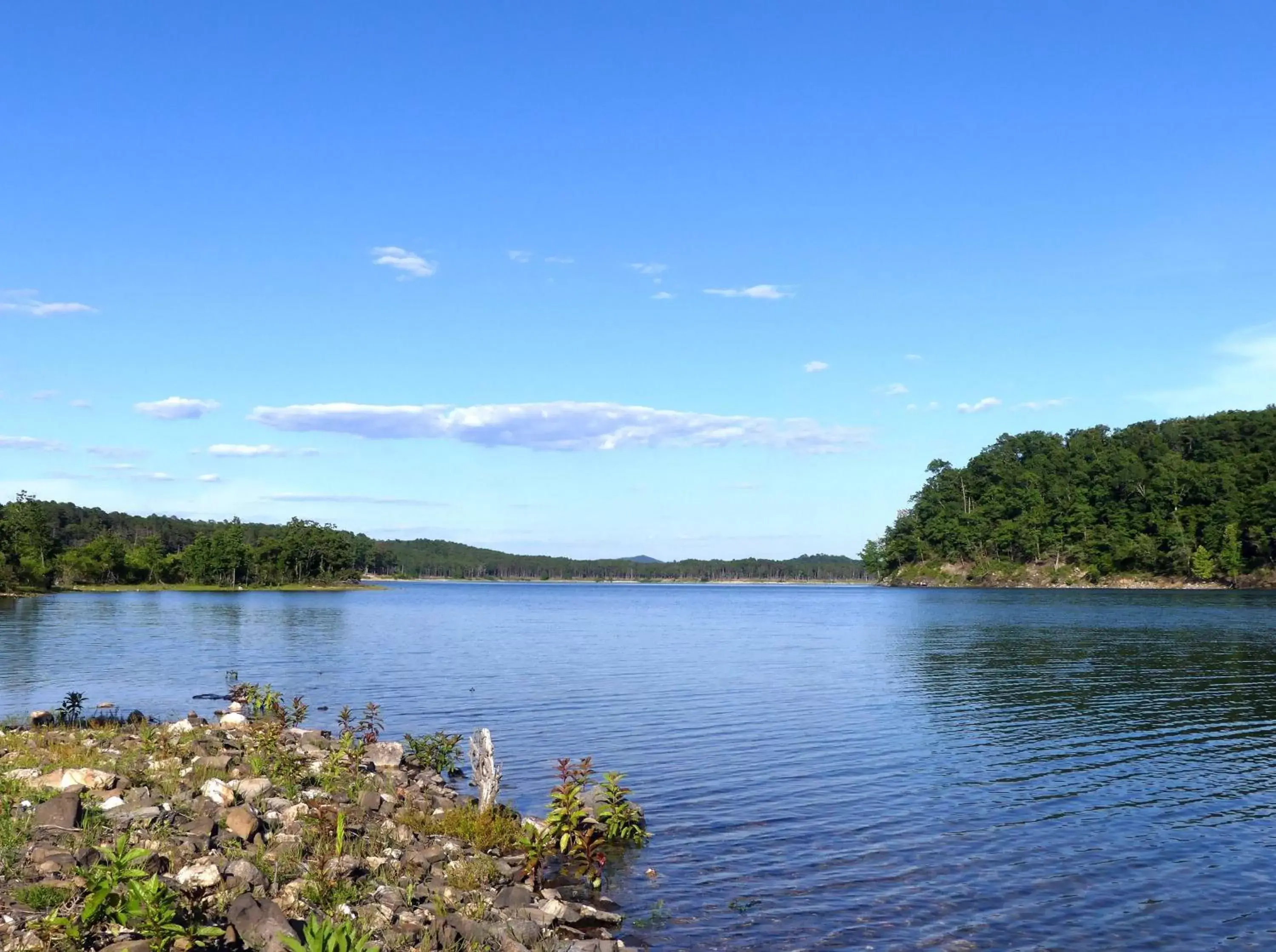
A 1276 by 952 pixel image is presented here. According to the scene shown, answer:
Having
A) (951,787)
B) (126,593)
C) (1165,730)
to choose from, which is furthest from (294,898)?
(126,593)

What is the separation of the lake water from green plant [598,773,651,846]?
819 mm

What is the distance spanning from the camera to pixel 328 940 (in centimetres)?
1191

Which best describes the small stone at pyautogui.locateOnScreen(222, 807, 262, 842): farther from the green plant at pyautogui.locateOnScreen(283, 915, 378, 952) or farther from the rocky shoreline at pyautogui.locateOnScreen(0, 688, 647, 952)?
the green plant at pyautogui.locateOnScreen(283, 915, 378, 952)

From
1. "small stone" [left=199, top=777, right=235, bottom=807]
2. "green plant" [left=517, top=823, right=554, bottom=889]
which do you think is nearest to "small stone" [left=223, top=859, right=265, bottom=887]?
"small stone" [left=199, top=777, right=235, bottom=807]

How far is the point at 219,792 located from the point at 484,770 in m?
5.88

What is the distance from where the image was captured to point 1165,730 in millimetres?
36281

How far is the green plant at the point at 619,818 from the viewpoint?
21.2 metres

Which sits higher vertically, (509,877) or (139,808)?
(139,808)

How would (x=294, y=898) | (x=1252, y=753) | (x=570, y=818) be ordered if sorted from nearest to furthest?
(x=294, y=898) → (x=570, y=818) → (x=1252, y=753)

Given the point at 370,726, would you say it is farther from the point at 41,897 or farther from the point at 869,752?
the point at 41,897

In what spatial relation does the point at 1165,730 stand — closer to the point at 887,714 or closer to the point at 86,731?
the point at 887,714

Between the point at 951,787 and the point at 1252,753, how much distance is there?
41.2ft

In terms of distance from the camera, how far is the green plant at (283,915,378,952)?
1129cm

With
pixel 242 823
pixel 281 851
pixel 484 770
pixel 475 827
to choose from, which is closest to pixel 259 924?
pixel 281 851
